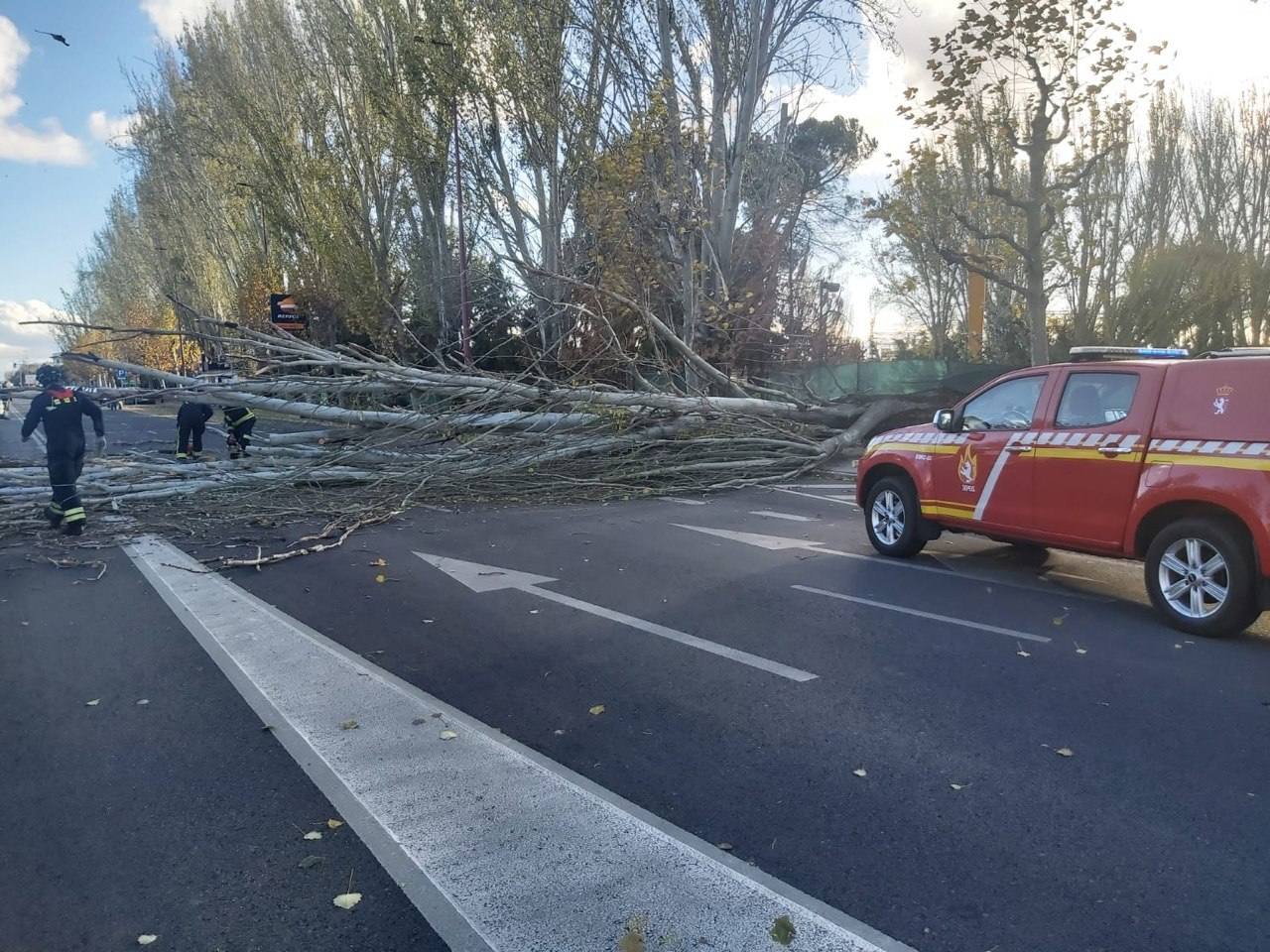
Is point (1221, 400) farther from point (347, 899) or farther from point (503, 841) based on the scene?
point (347, 899)

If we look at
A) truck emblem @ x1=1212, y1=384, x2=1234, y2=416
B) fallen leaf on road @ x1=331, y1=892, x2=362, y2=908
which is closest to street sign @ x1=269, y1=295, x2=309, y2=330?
truck emblem @ x1=1212, y1=384, x2=1234, y2=416

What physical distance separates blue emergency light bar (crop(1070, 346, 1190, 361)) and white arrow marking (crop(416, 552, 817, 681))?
3.76 m

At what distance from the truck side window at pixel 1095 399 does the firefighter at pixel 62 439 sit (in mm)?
10334

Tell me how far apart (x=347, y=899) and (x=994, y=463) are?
20.4 ft

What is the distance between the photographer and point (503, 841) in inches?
135

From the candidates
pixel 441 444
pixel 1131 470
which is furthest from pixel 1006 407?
pixel 441 444

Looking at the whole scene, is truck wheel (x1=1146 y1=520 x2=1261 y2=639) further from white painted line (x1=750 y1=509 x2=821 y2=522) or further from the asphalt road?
white painted line (x1=750 y1=509 x2=821 y2=522)

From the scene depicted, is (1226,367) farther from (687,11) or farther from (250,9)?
(250,9)

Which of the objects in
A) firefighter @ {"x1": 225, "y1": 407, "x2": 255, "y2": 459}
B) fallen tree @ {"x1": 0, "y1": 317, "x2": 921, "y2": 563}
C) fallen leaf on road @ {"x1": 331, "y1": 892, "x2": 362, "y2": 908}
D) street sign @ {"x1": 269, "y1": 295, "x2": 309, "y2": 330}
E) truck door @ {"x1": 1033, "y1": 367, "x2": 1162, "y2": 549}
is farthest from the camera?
street sign @ {"x1": 269, "y1": 295, "x2": 309, "y2": 330}

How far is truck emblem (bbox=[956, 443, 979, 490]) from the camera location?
7.77m

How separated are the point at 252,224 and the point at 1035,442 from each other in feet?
125

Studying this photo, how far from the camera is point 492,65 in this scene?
76.3 feet

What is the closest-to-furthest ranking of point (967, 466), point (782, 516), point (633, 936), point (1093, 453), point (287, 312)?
point (633, 936) < point (1093, 453) < point (967, 466) < point (782, 516) < point (287, 312)

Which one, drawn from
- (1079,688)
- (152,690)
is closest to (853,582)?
(1079,688)
